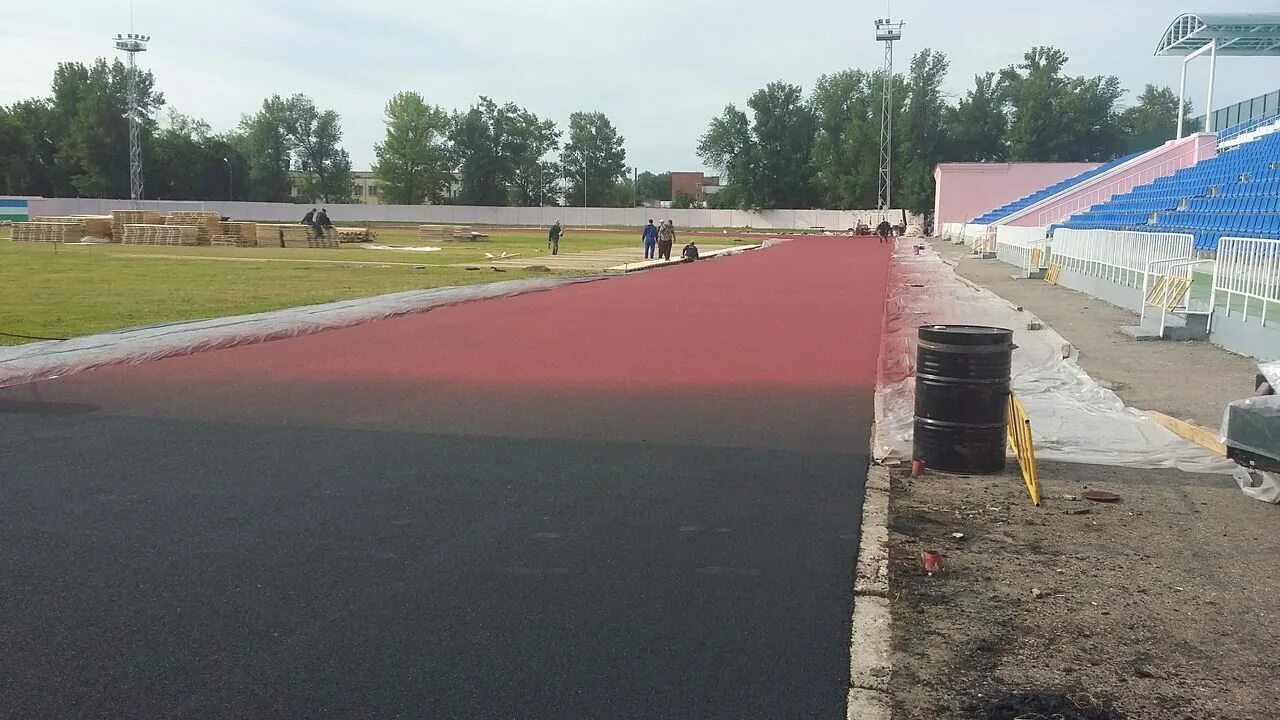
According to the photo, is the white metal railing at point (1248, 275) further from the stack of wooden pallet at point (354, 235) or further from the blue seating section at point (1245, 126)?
the stack of wooden pallet at point (354, 235)

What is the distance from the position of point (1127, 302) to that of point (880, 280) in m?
9.71

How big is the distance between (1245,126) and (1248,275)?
30.3 meters

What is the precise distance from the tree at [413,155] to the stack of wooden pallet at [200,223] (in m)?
69.2

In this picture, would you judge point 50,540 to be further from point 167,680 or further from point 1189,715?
point 1189,715

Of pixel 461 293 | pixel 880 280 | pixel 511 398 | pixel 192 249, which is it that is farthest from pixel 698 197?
pixel 511 398

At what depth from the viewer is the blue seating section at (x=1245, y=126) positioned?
35322 millimetres

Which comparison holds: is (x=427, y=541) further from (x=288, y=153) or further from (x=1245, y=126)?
(x=288, y=153)

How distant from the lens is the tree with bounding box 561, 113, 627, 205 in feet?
419

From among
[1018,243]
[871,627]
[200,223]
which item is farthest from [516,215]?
[871,627]

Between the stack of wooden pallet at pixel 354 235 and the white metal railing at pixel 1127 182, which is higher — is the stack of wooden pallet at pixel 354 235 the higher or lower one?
the lower one

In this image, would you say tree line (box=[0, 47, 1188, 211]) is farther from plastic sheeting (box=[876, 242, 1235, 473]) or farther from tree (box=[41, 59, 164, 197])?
plastic sheeting (box=[876, 242, 1235, 473])

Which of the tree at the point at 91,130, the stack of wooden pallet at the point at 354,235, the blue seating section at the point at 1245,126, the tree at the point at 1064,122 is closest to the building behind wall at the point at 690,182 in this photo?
the tree at the point at 1064,122

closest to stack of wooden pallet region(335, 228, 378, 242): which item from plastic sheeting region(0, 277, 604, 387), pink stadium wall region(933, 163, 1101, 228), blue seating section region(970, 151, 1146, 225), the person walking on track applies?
the person walking on track

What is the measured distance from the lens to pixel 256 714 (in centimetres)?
358
